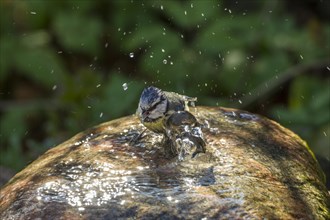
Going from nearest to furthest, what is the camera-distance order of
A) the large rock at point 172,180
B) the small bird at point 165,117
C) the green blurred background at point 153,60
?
the large rock at point 172,180
the small bird at point 165,117
the green blurred background at point 153,60

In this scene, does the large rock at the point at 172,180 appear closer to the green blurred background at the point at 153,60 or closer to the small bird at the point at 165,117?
the small bird at the point at 165,117

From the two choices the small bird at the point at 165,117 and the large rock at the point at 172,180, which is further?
the small bird at the point at 165,117

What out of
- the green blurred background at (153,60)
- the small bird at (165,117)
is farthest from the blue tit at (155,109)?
the green blurred background at (153,60)

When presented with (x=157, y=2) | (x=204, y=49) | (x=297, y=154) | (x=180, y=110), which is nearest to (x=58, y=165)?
(x=180, y=110)

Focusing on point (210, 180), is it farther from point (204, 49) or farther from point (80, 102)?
point (204, 49)

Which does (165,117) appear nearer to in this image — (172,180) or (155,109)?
(155,109)

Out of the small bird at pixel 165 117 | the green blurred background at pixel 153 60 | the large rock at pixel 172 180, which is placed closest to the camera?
the large rock at pixel 172 180

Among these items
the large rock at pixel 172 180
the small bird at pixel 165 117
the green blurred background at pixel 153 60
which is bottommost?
the green blurred background at pixel 153 60
